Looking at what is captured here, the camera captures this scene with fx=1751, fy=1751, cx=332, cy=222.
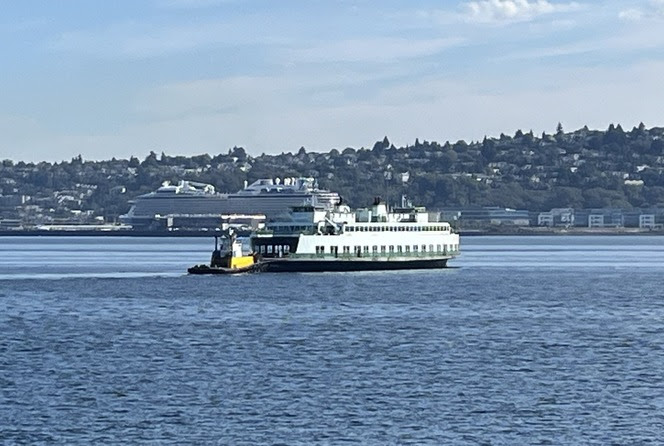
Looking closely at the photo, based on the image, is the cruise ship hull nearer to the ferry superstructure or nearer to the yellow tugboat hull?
the ferry superstructure

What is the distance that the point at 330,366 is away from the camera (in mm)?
42438

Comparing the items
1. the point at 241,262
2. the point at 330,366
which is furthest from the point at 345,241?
the point at 330,366

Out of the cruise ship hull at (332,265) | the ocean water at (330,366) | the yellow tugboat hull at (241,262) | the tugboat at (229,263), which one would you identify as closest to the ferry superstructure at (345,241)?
the cruise ship hull at (332,265)

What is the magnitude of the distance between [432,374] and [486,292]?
33926 mm

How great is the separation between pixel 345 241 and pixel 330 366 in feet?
163

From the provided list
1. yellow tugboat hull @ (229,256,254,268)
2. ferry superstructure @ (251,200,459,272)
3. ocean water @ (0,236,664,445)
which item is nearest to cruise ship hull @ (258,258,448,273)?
ferry superstructure @ (251,200,459,272)

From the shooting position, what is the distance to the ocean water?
3328 centimetres

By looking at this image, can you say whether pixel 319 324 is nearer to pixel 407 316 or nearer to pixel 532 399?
pixel 407 316

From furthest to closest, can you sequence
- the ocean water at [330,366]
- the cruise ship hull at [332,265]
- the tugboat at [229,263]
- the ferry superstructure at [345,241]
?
the ferry superstructure at [345,241] → the cruise ship hull at [332,265] → the tugboat at [229,263] → the ocean water at [330,366]

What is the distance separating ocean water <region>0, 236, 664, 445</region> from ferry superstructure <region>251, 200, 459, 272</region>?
1586 centimetres

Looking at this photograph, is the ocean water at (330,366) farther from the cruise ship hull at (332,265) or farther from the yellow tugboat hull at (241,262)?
the cruise ship hull at (332,265)

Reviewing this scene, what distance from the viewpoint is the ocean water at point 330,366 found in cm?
3328

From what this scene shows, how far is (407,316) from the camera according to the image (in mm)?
58875

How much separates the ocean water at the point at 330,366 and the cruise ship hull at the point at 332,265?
15214mm
